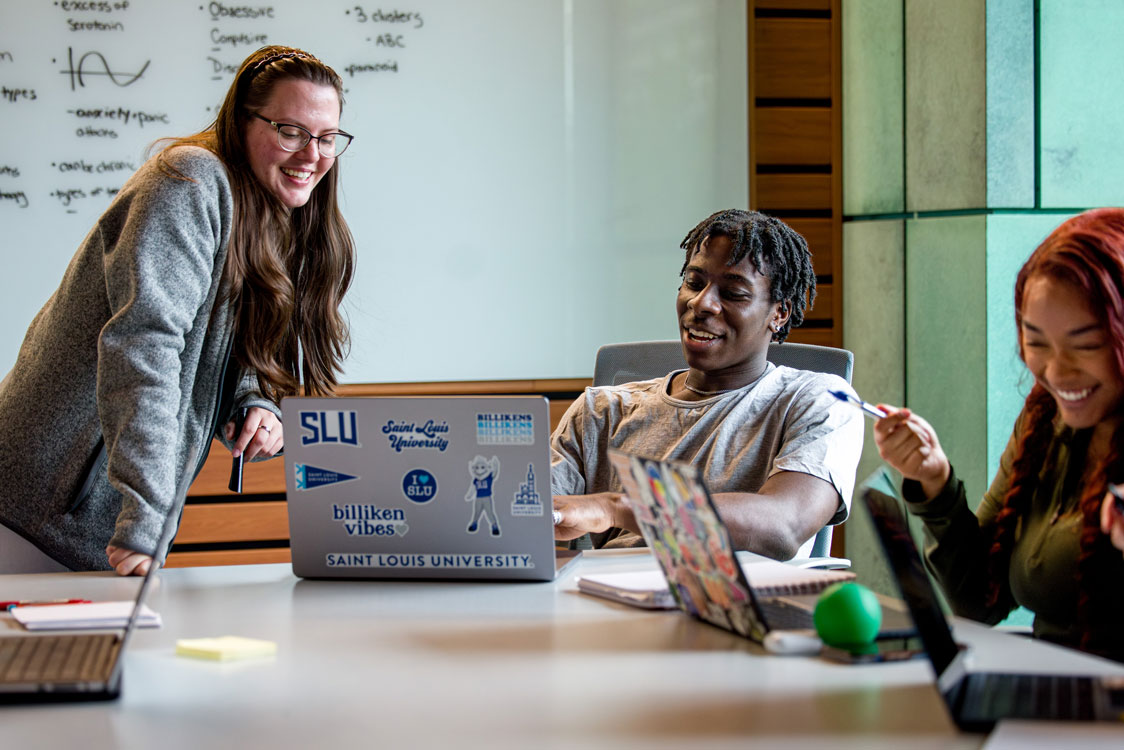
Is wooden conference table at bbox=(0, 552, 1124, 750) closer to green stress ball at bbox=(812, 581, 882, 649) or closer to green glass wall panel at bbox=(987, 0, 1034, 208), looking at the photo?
green stress ball at bbox=(812, 581, 882, 649)

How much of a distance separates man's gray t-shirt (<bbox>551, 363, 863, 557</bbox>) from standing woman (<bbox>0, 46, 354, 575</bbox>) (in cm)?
56

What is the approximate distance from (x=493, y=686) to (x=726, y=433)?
40.4 inches

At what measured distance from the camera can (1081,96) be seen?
2904mm

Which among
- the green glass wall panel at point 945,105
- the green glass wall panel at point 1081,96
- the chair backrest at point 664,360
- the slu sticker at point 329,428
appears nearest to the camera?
the slu sticker at point 329,428

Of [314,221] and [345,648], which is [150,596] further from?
Answer: [314,221]

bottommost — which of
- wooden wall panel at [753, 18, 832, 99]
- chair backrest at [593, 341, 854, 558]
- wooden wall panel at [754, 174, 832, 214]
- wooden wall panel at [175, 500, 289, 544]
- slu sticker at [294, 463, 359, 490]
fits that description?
wooden wall panel at [175, 500, 289, 544]

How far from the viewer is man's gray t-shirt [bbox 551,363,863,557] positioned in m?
1.89

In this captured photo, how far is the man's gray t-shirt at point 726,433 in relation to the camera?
189 cm

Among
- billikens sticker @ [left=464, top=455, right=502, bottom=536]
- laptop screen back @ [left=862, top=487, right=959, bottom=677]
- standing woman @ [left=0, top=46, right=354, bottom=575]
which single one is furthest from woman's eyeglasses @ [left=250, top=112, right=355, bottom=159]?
laptop screen back @ [left=862, top=487, right=959, bottom=677]

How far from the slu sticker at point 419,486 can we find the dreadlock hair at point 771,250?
852mm

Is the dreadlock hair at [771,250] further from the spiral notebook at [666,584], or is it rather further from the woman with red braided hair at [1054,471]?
the spiral notebook at [666,584]

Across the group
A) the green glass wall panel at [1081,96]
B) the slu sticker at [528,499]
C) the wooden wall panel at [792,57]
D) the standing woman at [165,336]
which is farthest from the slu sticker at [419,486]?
the wooden wall panel at [792,57]

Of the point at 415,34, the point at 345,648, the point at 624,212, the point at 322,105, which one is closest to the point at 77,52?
the point at 415,34

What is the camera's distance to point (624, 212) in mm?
3594
